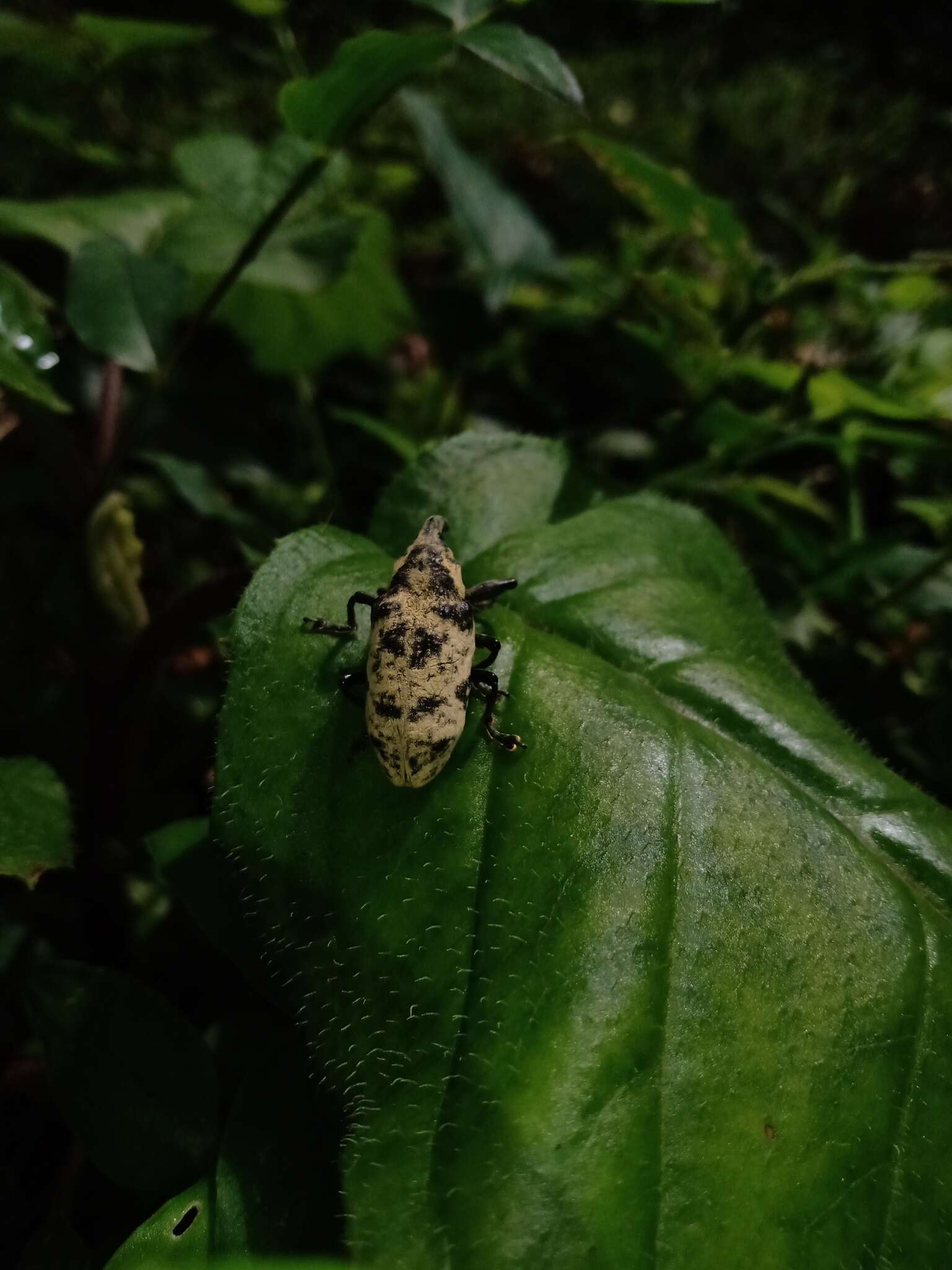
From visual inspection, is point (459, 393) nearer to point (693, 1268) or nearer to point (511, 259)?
point (511, 259)

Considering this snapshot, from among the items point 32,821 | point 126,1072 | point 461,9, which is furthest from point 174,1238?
point 461,9

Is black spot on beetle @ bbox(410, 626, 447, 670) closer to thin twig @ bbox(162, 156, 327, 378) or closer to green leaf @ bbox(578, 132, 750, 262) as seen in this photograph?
thin twig @ bbox(162, 156, 327, 378)

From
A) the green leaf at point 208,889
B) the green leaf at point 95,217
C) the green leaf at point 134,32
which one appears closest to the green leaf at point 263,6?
the green leaf at point 134,32

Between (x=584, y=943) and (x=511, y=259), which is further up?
(x=511, y=259)

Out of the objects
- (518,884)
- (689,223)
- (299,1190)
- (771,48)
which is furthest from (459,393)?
(771,48)

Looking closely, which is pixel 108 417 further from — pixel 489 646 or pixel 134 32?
pixel 489 646

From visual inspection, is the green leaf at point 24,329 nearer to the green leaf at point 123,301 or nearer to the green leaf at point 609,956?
the green leaf at point 123,301
